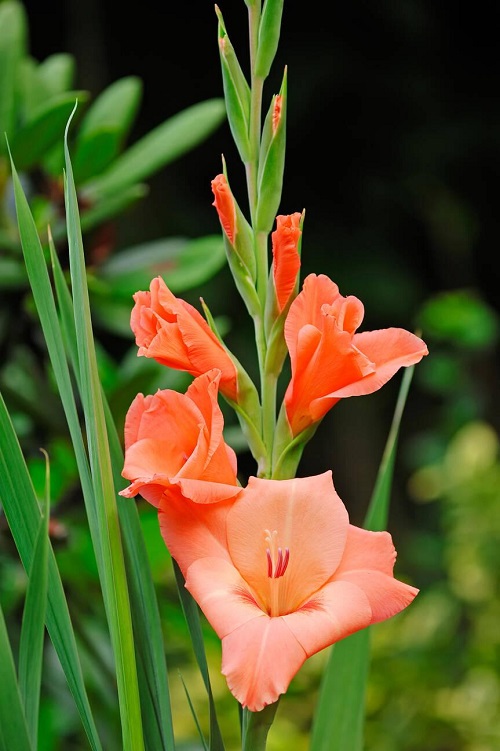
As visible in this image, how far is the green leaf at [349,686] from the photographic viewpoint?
19.6 inches

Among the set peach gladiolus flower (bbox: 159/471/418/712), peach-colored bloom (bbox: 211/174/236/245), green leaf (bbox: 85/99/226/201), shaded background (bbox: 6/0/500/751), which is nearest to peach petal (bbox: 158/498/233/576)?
peach gladiolus flower (bbox: 159/471/418/712)

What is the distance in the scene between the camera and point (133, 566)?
410 mm

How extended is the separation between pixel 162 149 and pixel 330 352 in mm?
560

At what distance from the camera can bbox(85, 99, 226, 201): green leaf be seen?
2.94ft

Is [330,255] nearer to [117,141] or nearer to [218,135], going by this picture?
[218,135]

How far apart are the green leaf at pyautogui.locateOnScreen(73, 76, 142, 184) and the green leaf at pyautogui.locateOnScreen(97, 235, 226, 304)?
97mm

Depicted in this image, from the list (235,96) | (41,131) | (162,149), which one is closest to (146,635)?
(235,96)

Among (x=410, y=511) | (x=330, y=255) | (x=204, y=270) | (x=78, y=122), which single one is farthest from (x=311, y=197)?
(x=204, y=270)

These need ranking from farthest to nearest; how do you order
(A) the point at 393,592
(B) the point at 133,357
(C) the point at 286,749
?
(C) the point at 286,749 → (B) the point at 133,357 → (A) the point at 393,592

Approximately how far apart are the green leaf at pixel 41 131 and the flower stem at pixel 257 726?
51 centimetres

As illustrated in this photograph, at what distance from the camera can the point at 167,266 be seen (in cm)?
90

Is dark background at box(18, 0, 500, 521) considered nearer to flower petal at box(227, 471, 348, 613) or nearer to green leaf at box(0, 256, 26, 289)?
green leaf at box(0, 256, 26, 289)

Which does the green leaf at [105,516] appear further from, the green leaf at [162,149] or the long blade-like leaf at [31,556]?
the green leaf at [162,149]

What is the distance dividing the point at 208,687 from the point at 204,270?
1.72 feet
